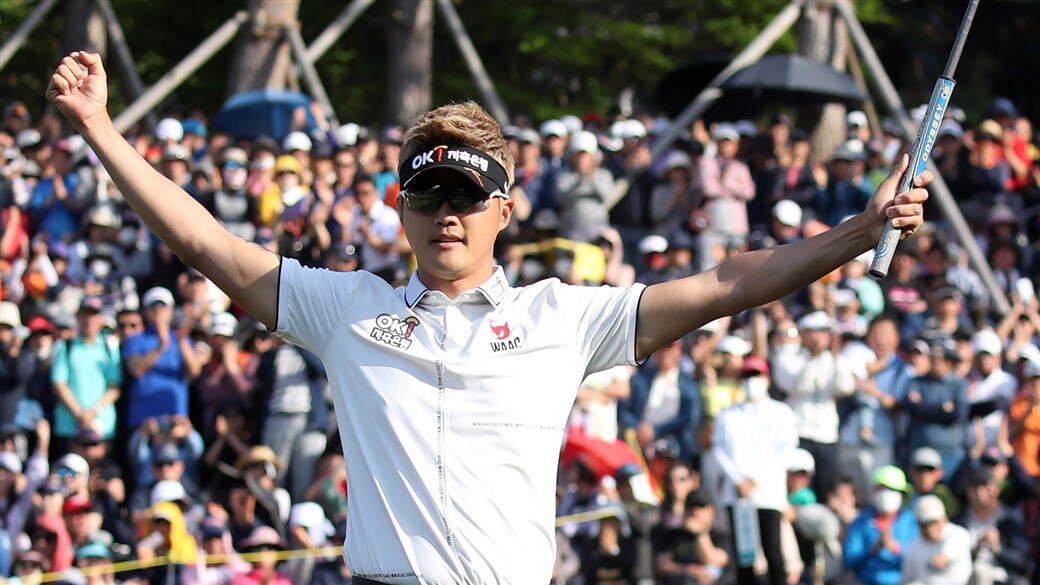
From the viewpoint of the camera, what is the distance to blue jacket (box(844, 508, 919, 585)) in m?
11.8

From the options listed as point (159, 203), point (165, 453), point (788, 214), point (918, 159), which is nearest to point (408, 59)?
point (788, 214)

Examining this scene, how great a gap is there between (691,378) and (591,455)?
1060 millimetres

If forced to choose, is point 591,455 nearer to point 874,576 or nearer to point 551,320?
point 874,576

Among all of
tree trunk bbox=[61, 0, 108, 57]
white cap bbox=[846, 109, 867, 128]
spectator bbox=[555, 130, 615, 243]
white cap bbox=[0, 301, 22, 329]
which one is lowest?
white cap bbox=[0, 301, 22, 329]

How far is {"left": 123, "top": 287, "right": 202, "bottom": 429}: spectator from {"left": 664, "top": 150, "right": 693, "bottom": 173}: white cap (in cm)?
455

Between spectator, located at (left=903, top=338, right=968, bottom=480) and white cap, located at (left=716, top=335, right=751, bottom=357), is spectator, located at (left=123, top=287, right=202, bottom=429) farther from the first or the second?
spectator, located at (left=903, top=338, right=968, bottom=480)

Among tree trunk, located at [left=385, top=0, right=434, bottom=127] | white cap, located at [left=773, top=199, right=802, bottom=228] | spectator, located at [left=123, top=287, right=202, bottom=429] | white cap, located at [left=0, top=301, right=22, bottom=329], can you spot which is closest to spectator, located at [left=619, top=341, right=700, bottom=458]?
white cap, located at [left=773, top=199, right=802, bottom=228]

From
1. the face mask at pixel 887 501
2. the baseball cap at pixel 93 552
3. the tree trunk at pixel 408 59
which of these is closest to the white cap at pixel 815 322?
the face mask at pixel 887 501

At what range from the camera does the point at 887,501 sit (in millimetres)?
11891

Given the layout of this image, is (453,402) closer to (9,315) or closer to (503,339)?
(503,339)

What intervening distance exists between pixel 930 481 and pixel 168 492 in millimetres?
4972

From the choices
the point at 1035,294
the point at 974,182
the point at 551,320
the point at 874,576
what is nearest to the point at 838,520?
the point at 874,576

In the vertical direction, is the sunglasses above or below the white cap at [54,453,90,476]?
below

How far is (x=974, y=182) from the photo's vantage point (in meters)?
16.2
